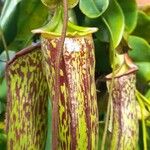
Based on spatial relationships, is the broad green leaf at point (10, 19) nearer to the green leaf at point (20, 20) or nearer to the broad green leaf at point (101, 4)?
the green leaf at point (20, 20)

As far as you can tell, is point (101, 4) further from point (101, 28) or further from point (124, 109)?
point (124, 109)

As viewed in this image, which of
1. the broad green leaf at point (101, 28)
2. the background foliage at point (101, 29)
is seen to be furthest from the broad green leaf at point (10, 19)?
the broad green leaf at point (101, 28)

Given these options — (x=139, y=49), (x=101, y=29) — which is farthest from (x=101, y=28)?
(x=139, y=49)

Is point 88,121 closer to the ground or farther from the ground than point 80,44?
closer to the ground

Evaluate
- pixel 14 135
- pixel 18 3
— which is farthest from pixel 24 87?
pixel 18 3

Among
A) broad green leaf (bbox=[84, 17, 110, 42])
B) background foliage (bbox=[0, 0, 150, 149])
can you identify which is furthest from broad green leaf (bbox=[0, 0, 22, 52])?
broad green leaf (bbox=[84, 17, 110, 42])

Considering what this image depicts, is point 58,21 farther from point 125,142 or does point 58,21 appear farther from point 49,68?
point 125,142
